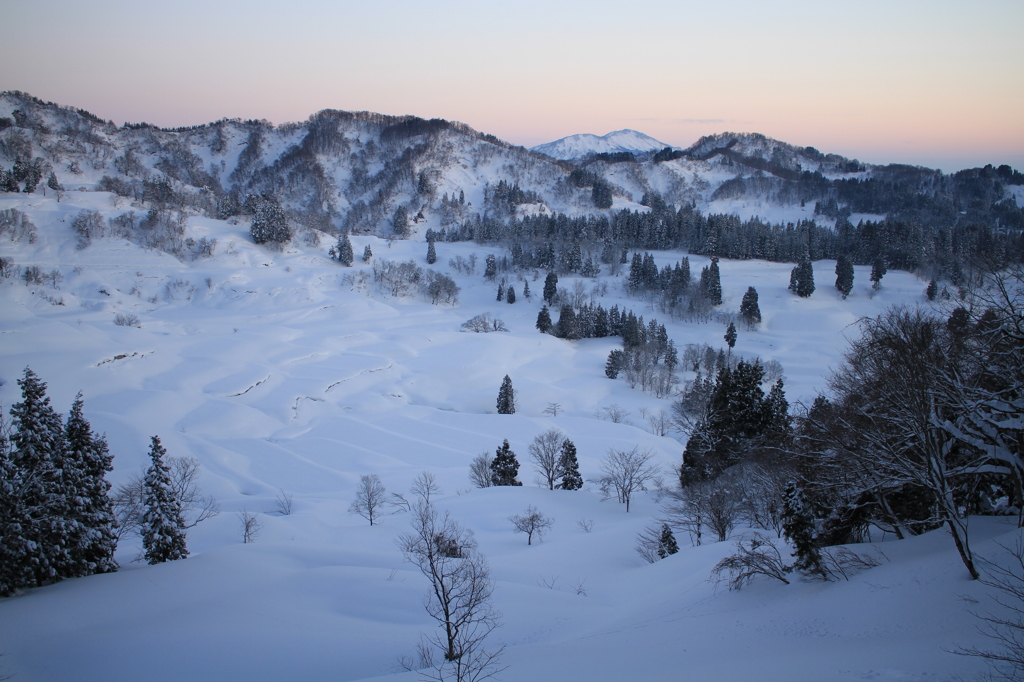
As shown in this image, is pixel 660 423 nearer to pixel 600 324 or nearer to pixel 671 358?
pixel 671 358

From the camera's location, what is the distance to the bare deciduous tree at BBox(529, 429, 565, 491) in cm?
3806

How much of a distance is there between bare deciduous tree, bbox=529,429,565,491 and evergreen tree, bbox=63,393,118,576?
2568cm

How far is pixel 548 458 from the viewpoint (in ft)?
125


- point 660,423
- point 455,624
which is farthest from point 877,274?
point 455,624

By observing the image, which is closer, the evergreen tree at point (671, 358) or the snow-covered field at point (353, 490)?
Result: the snow-covered field at point (353, 490)

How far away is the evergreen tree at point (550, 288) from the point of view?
107500mm

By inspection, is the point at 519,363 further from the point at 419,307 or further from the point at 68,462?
the point at 68,462

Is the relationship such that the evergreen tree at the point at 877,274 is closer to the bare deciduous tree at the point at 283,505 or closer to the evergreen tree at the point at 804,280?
the evergreen tree at the point at 804,280

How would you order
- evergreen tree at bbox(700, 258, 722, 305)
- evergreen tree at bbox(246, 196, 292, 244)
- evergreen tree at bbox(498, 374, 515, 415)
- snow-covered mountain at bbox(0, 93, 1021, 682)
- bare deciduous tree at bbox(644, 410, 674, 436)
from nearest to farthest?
snow-covered mountain at bbox(0, 93, 1021, 682) < bare deciduous tree at bbox(644, 410, 674, 436) < evergreen tree at bbox(498, 374, 515, 415) < evergreen tree at bbox(700, 258, 722, 305) < evergreen tree at bbox(246, 196, 292, 244)

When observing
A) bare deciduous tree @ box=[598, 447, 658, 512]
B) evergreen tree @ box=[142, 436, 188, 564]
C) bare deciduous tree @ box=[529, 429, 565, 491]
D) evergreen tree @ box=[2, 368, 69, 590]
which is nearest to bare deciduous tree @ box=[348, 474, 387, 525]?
evergreen tree @ box=[142, 436, 188, 564]

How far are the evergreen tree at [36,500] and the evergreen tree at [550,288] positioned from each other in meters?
94.1

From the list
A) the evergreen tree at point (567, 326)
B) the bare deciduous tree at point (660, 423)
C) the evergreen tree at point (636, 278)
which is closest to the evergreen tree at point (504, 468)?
the bare deciduous tree at point (660, 423)

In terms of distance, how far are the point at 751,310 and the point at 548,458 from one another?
231ft

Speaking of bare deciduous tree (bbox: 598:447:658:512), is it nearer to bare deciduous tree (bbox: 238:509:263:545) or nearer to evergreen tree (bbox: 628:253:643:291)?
bare deciduous tree (bbox: 238:509:263:545)
